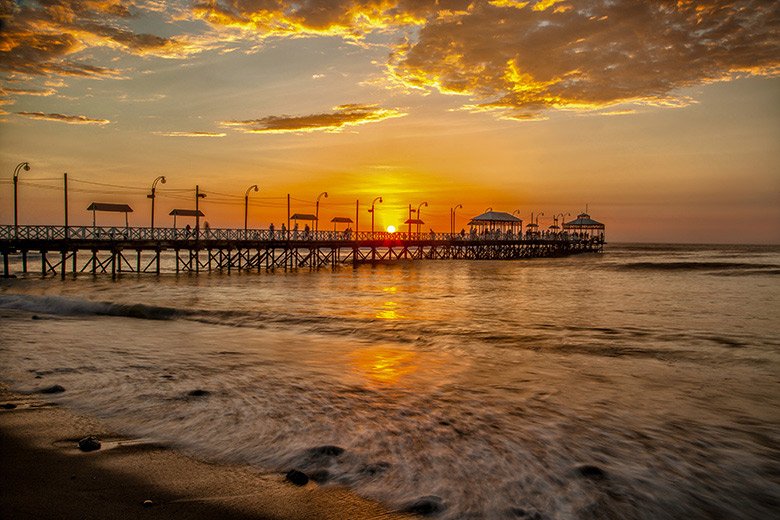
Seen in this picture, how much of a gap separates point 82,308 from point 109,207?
38036mm

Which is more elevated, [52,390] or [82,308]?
[52,390]

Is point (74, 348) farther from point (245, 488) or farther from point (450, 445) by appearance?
point (450, 445)

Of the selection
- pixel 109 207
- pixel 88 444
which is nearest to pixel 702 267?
pixel 88 444

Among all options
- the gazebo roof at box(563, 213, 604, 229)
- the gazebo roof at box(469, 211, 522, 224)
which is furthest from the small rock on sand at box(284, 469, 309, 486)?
the gazebo roof at box(563, 213, 604, 229)

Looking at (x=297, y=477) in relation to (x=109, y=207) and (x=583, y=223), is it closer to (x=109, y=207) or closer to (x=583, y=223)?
(x=109, y=207)

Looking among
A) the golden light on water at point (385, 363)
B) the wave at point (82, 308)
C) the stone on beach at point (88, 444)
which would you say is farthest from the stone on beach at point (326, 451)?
the wave at point (82, 308)

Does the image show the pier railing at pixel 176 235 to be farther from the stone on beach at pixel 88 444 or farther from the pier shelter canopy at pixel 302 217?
the stone on beach at pixel 88 444

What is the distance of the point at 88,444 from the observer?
4613mm

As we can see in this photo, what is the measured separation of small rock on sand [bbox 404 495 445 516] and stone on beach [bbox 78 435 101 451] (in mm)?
3090

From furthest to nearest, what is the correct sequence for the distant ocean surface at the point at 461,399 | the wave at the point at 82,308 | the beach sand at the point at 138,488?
1. the wave at the point at 82,308
2. the distant ocean surface at the point at 461,399
3. the beach sand at the point at 138,488

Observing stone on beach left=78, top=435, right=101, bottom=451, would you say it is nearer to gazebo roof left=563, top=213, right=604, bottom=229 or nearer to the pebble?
the pebble

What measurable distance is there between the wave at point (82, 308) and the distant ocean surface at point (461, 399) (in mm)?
1166

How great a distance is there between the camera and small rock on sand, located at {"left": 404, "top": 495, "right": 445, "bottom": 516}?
3.78m

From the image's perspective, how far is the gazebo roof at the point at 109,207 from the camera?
48.8 metres
